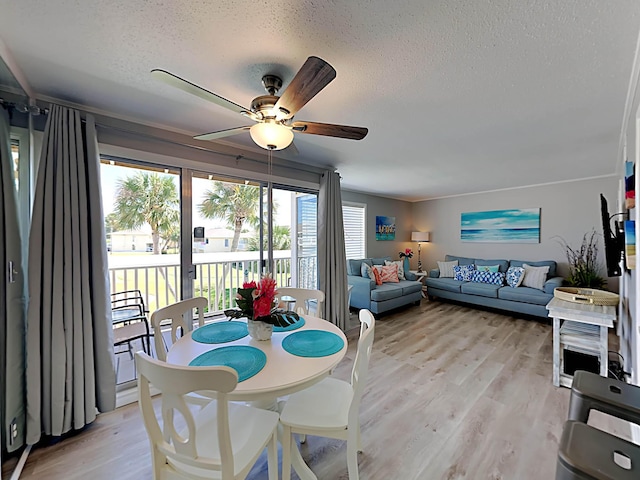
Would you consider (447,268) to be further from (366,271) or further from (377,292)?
(377,292)

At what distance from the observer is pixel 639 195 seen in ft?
5.19

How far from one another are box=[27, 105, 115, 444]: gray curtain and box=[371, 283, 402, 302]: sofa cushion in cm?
339

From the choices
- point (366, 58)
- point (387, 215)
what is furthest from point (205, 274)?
point (387, 215)

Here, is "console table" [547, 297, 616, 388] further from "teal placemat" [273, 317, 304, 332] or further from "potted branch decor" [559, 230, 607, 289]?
"teal placemat" [273, 317, 304, 332]

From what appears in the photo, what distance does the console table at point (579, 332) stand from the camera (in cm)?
225

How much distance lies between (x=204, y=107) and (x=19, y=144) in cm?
127

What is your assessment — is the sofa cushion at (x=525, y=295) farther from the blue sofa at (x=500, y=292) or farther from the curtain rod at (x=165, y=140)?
the curtain rod at (x=165, y=140)

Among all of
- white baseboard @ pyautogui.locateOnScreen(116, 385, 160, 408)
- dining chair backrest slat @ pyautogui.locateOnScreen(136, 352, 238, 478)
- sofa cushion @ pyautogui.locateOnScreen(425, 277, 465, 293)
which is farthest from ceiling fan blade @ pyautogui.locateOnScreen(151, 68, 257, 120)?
sofa cushion @ pyautogui.locateOnScreen(425, 277, 465, 293)

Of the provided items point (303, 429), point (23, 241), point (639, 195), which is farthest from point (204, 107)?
point (639, 195)

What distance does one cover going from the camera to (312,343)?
1.60 meters

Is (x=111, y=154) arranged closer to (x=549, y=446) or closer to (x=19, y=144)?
(x=19, y=144)

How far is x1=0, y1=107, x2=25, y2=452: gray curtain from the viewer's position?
5.16ft

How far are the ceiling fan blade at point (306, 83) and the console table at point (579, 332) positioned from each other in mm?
2777

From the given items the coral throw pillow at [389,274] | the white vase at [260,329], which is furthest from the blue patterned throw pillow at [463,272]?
the white vase at [260,329]
